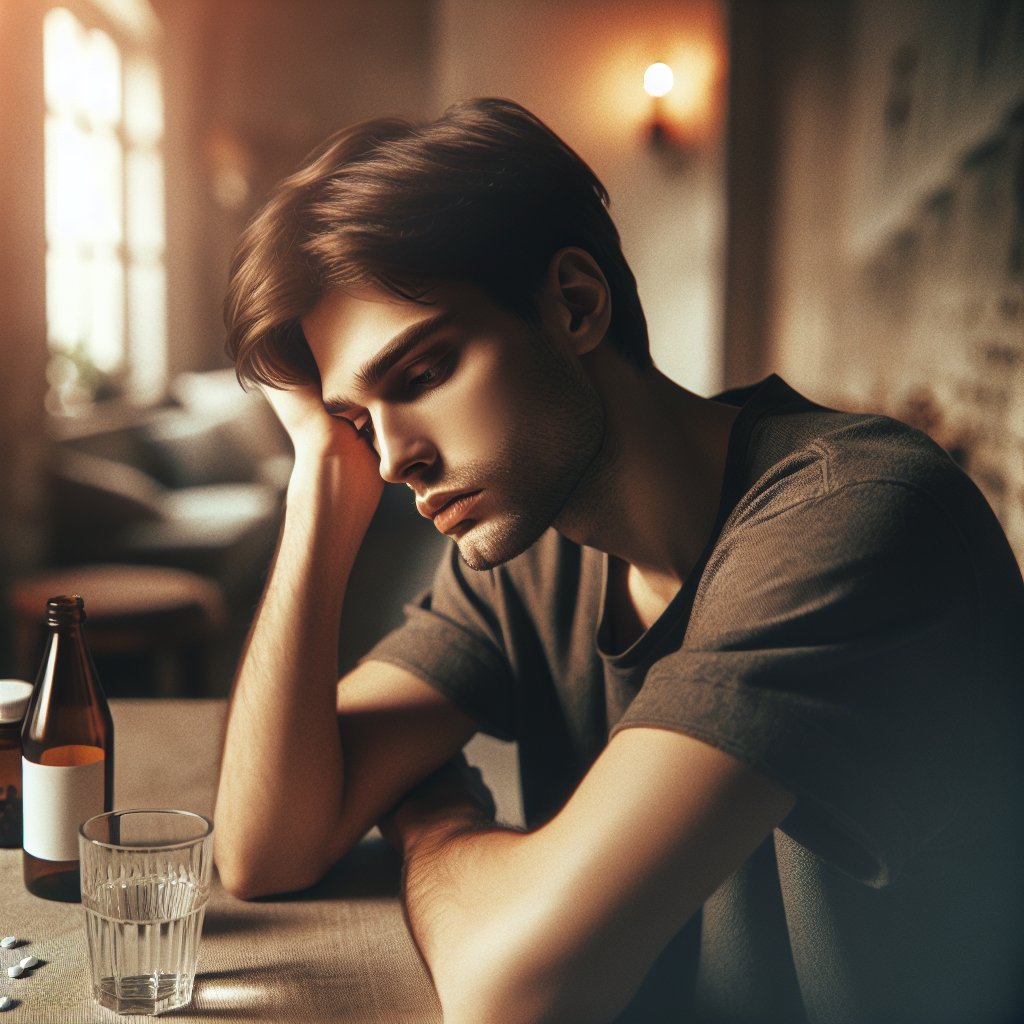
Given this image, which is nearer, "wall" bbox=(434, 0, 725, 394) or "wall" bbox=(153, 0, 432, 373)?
"wall" bbox=(434, 0, 725, 394)

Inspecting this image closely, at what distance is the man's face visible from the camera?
2.83 feet

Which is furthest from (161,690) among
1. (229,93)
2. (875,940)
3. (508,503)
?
(229,93)

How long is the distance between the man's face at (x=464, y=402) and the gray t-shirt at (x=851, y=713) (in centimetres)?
16

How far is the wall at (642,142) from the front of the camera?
4004 mm

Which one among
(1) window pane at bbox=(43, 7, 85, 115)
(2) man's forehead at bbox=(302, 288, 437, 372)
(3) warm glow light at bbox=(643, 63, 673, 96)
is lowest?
(2) man's forehead at bbox=(302, 288, 437, 372)

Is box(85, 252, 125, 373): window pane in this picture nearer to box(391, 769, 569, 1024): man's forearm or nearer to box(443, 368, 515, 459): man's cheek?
box(443, 368, 515, 459): man's cheek

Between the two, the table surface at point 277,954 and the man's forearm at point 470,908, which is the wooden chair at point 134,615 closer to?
the table surface at point 277,954

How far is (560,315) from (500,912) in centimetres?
54

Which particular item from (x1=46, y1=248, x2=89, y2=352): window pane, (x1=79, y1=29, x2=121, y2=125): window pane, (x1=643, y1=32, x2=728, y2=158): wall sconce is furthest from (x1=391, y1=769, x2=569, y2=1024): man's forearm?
(x1=79, y1=29, x2=121, y2=125): window pane

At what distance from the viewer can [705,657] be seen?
642 mm

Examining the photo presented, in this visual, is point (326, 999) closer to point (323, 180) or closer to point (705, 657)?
point (705, 657)

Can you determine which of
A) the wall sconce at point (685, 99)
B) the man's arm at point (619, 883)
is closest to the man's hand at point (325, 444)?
the man's arm at point (619, 883)

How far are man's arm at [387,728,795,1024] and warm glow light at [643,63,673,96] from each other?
391 centimetres

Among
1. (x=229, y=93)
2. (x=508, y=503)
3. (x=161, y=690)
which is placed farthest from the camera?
(x=229, y=93)
